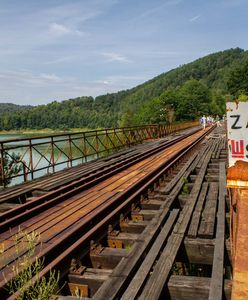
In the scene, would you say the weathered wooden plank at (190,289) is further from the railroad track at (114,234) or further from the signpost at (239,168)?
the signpost at (239,168)

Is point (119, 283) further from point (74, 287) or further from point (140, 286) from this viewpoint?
point (74, 287)

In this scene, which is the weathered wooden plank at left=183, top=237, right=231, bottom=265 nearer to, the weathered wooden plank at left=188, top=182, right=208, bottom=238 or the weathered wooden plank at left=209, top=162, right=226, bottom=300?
the weathered wooden plank at left=209, top=162, right=226, bottom=300

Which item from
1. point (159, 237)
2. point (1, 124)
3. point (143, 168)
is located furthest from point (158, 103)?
point (1, 124)

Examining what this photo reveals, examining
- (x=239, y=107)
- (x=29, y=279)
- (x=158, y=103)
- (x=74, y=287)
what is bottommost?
(x=74, y=287)

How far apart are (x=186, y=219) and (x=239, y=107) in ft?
10.0

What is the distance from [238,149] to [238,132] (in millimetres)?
123

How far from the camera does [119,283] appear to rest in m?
3.21

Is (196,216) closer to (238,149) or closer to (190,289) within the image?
(190,289)

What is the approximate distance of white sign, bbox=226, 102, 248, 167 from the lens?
2303 millimetres

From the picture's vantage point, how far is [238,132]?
91.9 inches

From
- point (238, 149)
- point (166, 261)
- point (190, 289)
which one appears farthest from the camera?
point (166, 261)

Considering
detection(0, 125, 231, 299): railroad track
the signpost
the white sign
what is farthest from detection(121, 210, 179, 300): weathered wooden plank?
the white sign

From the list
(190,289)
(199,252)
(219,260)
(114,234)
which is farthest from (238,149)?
(114,234)

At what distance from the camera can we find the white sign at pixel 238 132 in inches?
90.7
